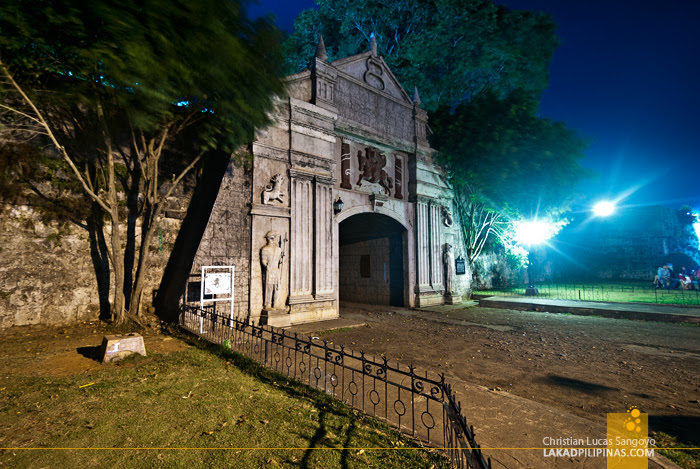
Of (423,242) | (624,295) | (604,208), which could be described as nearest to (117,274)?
(423,242)

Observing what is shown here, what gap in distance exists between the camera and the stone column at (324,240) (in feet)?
38.0

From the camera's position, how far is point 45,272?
25.6 ft

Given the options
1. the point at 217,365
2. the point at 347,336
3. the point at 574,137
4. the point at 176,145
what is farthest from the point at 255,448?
the point at 574,137

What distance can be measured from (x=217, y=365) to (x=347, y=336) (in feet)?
13.3

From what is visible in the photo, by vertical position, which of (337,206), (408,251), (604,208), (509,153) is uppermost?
(509,153)

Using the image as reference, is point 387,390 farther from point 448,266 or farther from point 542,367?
point 448,266

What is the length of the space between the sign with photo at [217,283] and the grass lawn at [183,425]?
342cm

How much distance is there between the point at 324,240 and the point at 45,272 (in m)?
7.53

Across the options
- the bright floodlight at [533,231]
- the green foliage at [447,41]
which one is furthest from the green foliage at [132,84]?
the bright floodlight at [533,231]

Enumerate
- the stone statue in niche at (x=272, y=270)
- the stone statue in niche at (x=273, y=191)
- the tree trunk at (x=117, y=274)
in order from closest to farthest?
the tree trunk at (x=117, y=274), the stone statue in niche at (x=272, y=270), the stone statue in niche at (x=273, y=191)

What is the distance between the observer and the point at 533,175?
17031 millimetres

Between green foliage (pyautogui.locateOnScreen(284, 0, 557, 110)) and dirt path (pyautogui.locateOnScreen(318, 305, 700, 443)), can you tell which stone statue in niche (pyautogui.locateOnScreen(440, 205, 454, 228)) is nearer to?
dirt path (pyautogui.locateOnScreen(318, 305, 700, 443))

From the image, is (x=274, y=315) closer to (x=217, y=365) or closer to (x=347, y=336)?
(x=347, y=336)

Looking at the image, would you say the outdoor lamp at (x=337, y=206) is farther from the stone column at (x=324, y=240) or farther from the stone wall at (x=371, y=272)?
the stone wall at (x=371, y=272)
